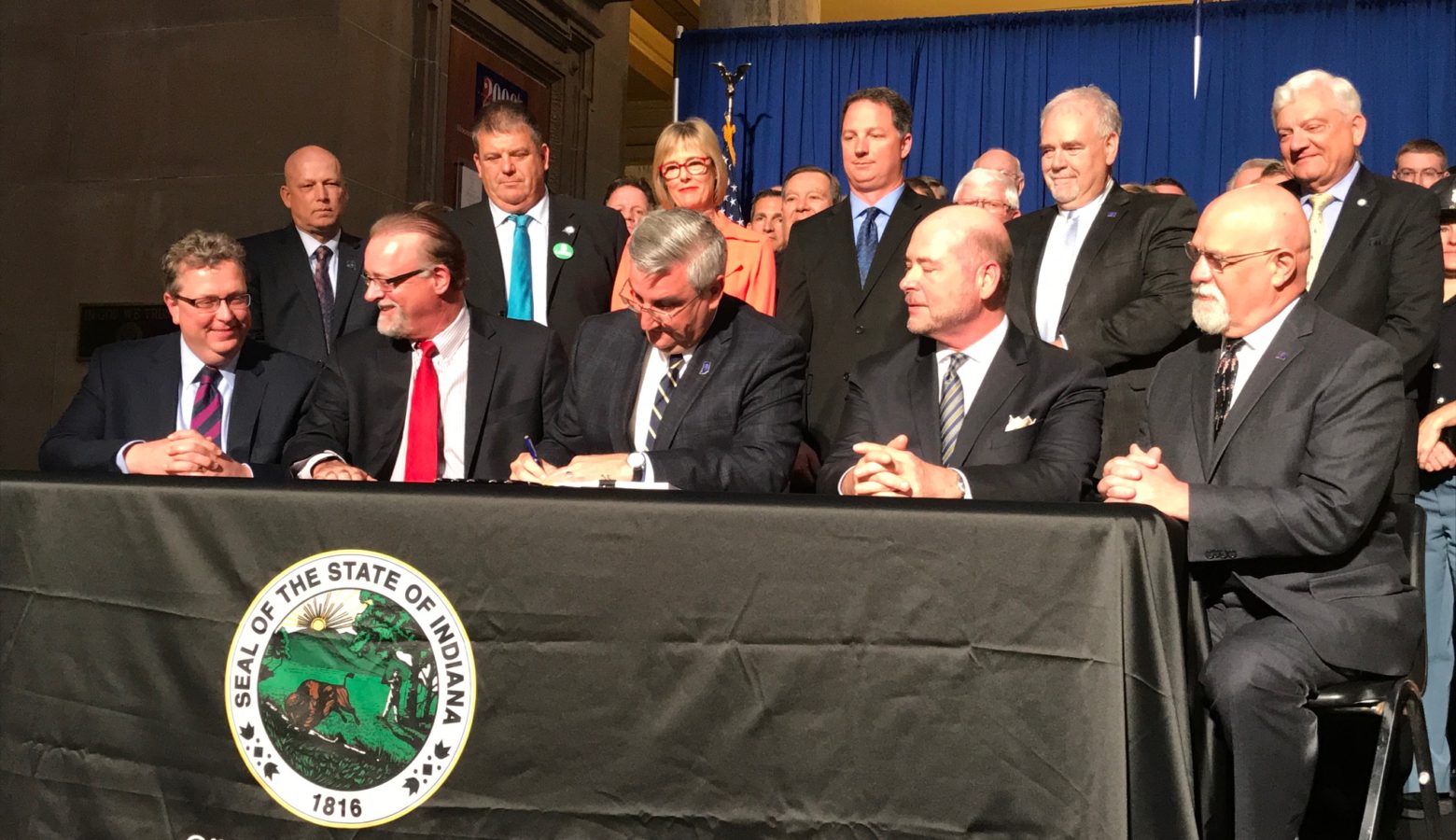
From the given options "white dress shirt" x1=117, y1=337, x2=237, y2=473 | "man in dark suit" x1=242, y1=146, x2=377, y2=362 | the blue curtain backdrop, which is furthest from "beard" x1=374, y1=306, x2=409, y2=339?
the blue curtain backdrop

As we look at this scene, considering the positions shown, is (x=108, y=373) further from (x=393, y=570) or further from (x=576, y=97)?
(x=576, y=97)

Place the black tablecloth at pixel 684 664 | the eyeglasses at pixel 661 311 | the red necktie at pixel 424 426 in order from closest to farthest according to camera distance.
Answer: the black tablecloth at pixel 684 664 → the eyeglasses at pixel 661 311 → the red necktie at pixel 424 426

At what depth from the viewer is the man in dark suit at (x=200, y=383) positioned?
3.68 m

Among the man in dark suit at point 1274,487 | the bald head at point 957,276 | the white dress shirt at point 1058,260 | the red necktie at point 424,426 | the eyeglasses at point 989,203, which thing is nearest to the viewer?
the man in dark suit at point 1274,487

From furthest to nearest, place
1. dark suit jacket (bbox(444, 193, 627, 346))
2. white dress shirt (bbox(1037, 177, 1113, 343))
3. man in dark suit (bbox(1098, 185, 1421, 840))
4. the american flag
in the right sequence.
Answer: the american flag → dark suit jacket (bbox(444, 193, 627, 346)) → white dress shirt (bbox(1037, 177, 1113, 343)) → man in dark suit (bbox(1098, 185, 1421, 840))

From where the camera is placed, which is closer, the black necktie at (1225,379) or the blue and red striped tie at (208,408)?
the black necktie at (1225,379)

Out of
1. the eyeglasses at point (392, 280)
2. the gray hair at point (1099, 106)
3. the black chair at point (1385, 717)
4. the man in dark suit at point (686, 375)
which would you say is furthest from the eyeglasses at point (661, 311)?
the black chair at point (1385, 717)

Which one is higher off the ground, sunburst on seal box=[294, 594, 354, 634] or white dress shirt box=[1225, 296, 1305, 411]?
white dress shirt box=[1225, 296, 1305, 411]

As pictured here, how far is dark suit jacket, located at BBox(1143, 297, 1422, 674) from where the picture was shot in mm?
2627

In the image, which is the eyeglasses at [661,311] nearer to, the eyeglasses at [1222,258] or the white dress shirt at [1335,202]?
the eyeglasses at [1222,258]

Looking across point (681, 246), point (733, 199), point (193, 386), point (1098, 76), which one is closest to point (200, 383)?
point (193, 386)

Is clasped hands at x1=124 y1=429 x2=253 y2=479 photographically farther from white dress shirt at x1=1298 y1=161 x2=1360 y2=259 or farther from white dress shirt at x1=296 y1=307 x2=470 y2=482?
white dress shirt at x1=1298 y1=161 x2=1360 y2=259

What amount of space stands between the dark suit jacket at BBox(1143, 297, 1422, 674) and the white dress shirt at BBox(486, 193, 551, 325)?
2067mm

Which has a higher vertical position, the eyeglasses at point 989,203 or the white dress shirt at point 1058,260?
the eyeglasses at point 989,203
